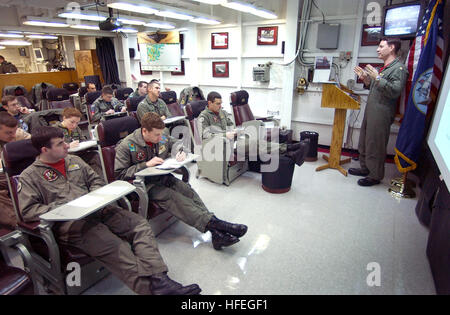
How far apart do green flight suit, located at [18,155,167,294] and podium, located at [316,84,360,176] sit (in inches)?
122

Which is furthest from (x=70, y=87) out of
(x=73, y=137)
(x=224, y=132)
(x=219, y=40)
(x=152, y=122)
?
(x=152, y=122)

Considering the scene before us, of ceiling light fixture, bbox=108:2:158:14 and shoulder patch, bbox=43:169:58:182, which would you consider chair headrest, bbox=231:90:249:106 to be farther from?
shoulder patch, bbox=43:169:58:182

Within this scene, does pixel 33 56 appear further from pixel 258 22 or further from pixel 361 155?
pixel 361 155

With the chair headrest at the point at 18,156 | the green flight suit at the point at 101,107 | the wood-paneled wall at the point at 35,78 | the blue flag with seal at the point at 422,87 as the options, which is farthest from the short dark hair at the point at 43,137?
the wood-paneled wall at the point at 35,78

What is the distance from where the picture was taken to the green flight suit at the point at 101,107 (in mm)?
4734

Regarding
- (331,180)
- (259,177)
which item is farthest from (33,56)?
(331,180)

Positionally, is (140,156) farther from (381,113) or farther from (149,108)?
(381,113)

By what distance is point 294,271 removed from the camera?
2166 millimetres

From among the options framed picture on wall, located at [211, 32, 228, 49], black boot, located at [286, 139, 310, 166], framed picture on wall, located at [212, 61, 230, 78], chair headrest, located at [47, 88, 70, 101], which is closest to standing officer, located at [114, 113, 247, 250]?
black boot, located at [286, 139, 310, 166]

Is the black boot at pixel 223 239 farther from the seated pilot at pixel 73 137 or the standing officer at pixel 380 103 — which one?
the standing officer at pixel 380 103

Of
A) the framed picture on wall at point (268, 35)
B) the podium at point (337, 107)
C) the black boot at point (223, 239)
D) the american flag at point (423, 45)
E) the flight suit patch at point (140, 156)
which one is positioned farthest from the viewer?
the framed picture on wall at point (268, 35)

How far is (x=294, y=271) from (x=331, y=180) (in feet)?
6.70

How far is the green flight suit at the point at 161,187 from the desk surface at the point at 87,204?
38 centimetres
